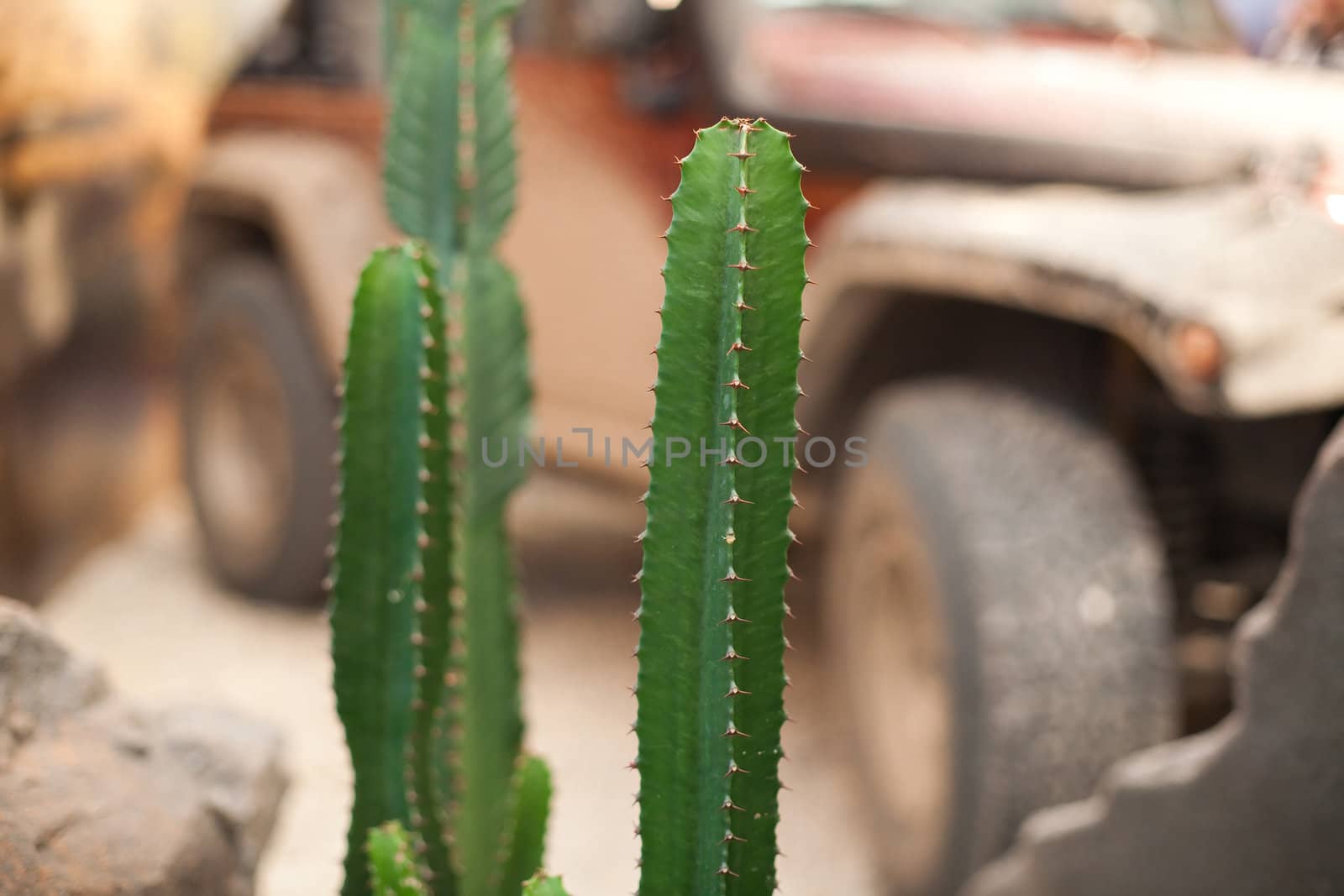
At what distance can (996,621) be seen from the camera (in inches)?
75.8

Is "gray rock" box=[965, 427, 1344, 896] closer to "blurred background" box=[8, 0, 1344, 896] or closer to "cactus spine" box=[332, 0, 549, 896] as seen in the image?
"blurred background" box=[8, 0, 1344, 896]

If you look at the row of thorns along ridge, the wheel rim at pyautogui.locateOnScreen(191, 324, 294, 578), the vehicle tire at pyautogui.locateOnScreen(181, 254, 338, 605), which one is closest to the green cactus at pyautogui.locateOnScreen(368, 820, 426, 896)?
the row of thorns along ridge

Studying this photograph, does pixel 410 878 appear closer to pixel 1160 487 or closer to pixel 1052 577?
pixel 1052 577

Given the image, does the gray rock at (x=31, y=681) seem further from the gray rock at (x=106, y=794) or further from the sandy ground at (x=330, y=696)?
the sandy ground at (x=330, y=696)

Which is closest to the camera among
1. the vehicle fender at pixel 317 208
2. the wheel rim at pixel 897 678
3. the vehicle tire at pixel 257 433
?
the wheel rim at pixel 897 678

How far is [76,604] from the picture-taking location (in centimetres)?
314

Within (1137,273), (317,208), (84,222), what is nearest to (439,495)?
(1137,273)

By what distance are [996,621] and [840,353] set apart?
23.1 inches

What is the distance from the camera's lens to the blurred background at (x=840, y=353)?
1897mm

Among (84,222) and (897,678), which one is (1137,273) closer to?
(897,678)

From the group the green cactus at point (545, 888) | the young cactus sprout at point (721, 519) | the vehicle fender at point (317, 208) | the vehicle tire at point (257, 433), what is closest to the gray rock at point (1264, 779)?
the young cactus sprout at point (721, 519)

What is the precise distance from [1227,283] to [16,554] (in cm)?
242

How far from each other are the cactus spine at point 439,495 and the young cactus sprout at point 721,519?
0.37 meters

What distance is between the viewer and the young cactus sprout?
44.6 inches
